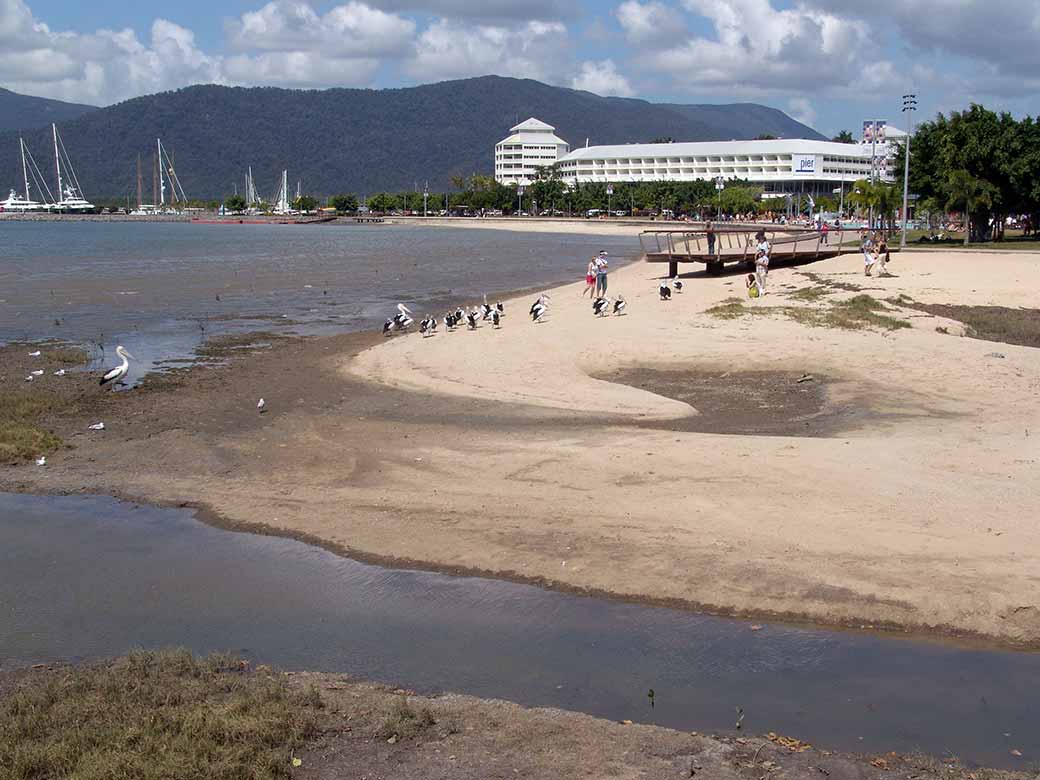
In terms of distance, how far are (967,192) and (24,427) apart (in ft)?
153

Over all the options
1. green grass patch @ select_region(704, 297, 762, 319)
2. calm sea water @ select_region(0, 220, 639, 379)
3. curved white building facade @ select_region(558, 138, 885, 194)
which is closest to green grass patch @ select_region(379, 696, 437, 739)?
calm sea water @ select_region(0, 220, 639, 379)

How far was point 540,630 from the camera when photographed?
26.6 ft

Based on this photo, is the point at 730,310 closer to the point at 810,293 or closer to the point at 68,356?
the point at 810,293

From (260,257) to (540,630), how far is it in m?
61.3

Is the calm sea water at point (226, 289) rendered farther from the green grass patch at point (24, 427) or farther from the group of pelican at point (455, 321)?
the green grass patch at point (24, 427)

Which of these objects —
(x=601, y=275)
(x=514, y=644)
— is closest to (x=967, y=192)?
(x=601, y=275)

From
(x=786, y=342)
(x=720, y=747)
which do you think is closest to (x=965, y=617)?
(x=720, y=747)

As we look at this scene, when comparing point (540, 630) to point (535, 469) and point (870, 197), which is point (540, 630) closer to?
point (535, 469)

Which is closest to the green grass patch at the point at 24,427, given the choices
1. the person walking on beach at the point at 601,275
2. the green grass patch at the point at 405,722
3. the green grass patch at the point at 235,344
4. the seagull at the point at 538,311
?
the green grass patch at the point at 235,344

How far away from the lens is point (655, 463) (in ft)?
38.8

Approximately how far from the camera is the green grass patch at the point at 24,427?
1311 centimetres

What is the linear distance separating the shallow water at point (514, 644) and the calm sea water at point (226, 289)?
39.2 feet

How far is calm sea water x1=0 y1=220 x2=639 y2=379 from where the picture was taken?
89.4 feet

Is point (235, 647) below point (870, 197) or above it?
below
